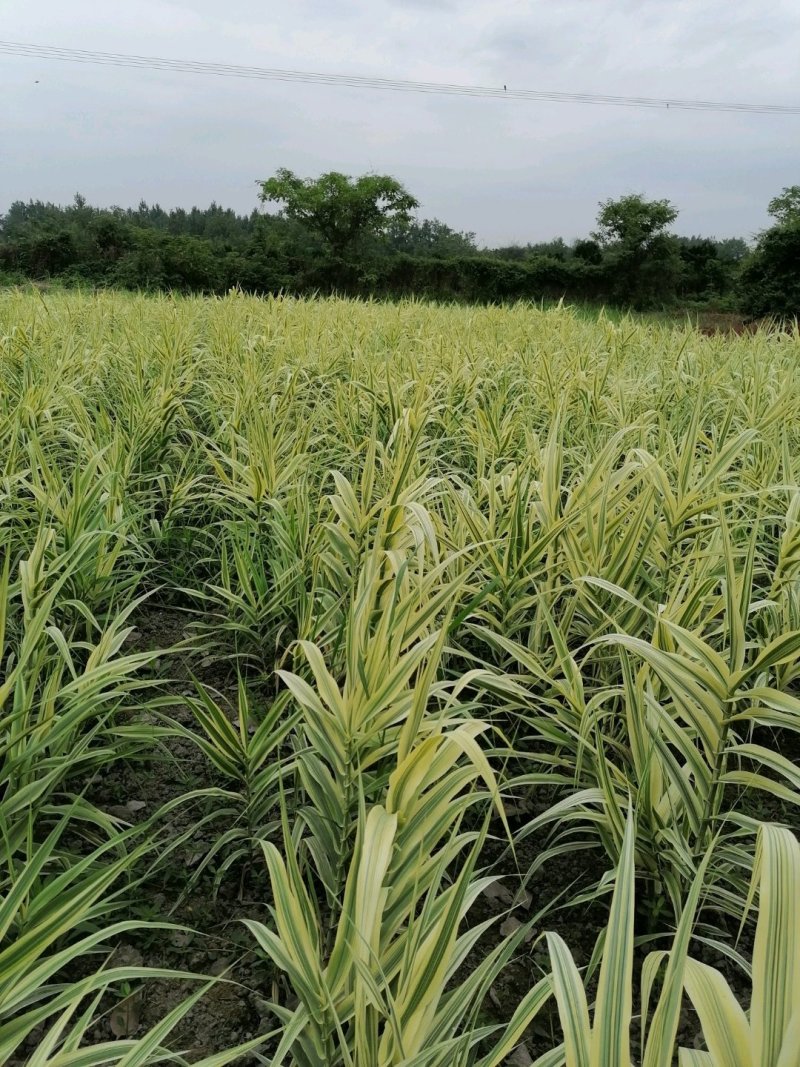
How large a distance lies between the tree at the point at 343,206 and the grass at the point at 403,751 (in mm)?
20209

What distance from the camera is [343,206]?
20.3m

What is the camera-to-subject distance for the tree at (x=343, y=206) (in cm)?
2025

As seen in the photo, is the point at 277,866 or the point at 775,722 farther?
the point at 775,722

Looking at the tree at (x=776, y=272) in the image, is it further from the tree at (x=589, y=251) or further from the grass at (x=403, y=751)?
the grass at (x=403, y=751)

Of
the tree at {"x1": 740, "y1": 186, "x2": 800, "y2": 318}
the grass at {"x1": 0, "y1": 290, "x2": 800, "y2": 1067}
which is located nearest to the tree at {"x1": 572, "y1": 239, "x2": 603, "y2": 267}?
the tree at {"x1": 740, "y1": 186, "x2": 800, "y2": 318}

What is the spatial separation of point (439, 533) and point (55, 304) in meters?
4.92

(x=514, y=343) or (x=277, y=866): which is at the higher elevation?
(x=514, y=343)

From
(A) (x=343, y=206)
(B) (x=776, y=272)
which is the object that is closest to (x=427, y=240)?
(A) (x=343, y=206)

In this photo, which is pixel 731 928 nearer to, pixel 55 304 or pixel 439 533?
pixel 439 533

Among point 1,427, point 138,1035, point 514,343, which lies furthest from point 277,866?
point 514,343

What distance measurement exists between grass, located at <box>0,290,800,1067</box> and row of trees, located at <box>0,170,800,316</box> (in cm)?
1687

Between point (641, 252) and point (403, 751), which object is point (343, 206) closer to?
point (641, 252)

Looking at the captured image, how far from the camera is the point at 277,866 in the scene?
0.69 meters

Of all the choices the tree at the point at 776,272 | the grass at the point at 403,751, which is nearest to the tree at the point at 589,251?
the tree at the point at 776,272
